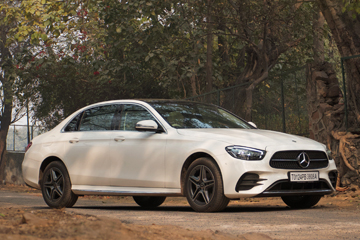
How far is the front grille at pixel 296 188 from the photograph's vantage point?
7340 mm

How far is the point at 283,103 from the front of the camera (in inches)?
477

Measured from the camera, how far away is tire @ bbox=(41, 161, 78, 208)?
921 cm

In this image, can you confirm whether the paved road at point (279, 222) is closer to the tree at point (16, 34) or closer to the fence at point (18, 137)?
the tree at point (16, 34)

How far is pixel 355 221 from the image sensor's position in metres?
6.49

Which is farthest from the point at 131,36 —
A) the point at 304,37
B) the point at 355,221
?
the point at 355,221

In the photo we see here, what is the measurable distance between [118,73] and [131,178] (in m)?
14.6

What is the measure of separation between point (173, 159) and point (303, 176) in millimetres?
1749

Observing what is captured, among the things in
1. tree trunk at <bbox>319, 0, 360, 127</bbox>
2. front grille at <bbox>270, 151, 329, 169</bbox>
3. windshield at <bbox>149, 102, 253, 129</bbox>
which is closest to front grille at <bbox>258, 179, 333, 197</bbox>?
front grille at <bbox>270, 151, 329, 169</bbox>

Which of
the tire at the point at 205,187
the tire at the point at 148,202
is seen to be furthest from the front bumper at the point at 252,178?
the tire at the point at 148,202

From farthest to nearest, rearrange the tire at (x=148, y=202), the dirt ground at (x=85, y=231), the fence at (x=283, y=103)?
the fence at (x=283, y=103) → the tire at (x=148, y=202) → the dirt ground at (x=85, y=231)

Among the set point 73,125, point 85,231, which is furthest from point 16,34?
point 85,231

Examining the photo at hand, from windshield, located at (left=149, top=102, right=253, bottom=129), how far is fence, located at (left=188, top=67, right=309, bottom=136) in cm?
288

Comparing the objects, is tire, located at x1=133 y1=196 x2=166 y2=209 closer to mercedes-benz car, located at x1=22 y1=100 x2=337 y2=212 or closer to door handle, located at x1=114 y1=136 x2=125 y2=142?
mercedes-benz car, located at x1=22 y1=100 x2=337 y2=212

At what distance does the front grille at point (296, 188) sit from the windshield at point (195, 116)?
4.88 feet
